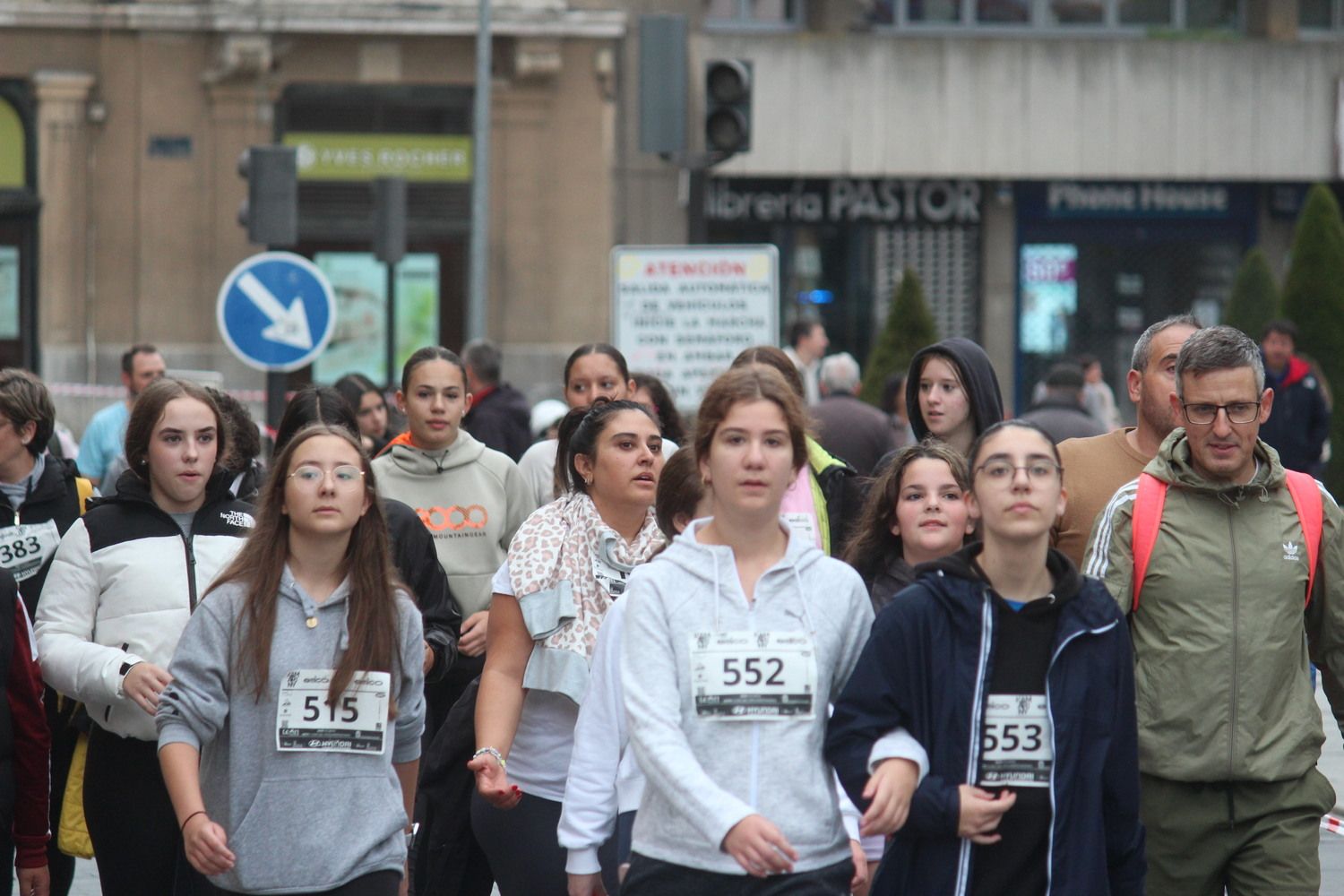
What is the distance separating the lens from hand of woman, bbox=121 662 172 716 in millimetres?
5238

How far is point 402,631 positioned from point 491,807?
87cm

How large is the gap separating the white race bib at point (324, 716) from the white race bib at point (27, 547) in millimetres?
2406

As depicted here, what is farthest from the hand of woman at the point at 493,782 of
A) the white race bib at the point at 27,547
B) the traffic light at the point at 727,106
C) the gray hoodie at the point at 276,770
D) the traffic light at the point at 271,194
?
the traffic light at the point at 271,194

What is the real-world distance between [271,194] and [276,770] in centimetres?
892

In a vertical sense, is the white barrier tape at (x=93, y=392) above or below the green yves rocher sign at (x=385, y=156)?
below

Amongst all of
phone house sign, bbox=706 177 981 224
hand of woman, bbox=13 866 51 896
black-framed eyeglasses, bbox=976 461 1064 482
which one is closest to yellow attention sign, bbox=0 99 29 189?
phone house sign, bbox=706 177 981 224

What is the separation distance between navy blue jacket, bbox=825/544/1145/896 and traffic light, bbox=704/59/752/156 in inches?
332

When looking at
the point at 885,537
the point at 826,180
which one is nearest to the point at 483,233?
the point at 826,180

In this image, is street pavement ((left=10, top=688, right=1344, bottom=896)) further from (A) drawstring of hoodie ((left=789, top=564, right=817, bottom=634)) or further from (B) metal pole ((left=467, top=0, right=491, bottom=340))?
(B) metal pole ((left=467, top=0, right=491, bottom=340))

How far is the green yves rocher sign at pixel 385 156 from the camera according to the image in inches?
952

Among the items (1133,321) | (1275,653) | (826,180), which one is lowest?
(1275,653)

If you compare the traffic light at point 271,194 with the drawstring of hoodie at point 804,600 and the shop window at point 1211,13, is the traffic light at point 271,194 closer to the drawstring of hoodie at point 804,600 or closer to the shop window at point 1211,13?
the drawstring of hoodie at point 804,600

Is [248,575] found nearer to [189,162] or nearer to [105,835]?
[105,835]

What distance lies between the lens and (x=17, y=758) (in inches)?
219
